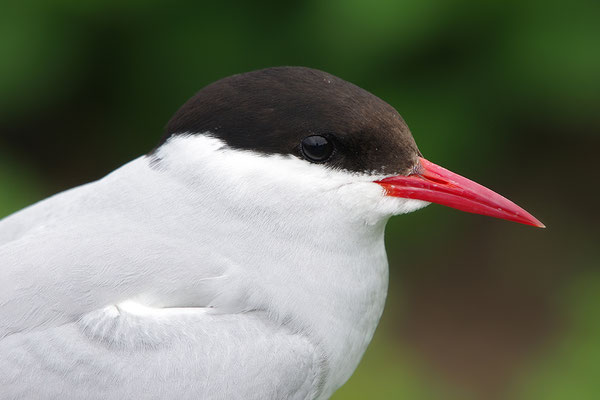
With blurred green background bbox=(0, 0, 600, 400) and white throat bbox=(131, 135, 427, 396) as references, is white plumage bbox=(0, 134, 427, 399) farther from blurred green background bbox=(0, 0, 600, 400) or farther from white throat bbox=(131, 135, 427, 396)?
blurred green background bbox=(0, 0, 600, 400)

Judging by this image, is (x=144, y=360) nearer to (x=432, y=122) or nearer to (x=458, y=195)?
(x=458, y=195)

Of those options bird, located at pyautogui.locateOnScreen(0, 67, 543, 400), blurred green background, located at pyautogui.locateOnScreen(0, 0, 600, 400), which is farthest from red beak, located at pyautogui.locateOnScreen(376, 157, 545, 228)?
blurred green background, located at pyautogui.locateOnScreen(0, 0, 600, 400)

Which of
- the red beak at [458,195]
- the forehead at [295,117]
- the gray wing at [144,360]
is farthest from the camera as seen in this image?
the red beak at [458,195]

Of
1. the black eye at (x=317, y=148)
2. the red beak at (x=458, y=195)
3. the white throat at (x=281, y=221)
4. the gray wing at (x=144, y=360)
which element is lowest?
the gray wing at (x=144, y=360)

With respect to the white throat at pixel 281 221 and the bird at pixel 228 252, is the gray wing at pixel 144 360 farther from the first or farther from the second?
the white throat at pixel 281 221

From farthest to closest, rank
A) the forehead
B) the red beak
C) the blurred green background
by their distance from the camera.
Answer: the blurred green background, the red beak, the forehead

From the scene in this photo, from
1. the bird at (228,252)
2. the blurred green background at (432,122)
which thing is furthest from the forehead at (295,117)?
the blurred green background at (432,122)

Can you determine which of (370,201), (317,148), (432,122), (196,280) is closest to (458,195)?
(370,201)
